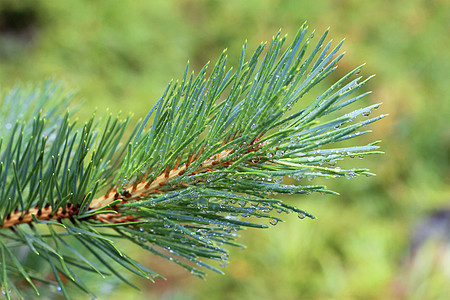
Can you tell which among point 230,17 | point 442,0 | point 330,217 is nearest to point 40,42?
point 230,17

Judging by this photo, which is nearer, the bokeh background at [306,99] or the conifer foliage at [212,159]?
the conifer foliage at [212,159]

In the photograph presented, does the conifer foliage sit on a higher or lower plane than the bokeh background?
lower

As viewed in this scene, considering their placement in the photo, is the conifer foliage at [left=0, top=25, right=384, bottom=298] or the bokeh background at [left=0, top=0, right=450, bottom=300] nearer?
the conifer foliage at [left=0, top=25, right=384, bottom=298]

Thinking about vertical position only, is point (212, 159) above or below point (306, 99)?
below

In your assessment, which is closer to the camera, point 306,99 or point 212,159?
point 212,159

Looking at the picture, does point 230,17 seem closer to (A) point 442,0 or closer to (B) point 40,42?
(B) point 40,42

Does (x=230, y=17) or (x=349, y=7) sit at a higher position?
(x=349, y=7)

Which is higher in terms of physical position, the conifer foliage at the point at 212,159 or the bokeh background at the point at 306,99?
the bokeh background at the point at 306,99

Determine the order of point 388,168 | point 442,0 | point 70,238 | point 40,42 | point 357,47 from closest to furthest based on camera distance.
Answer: point 70,238 < point 40,42 < point 388,168 < point 357,47 < point 442,0
